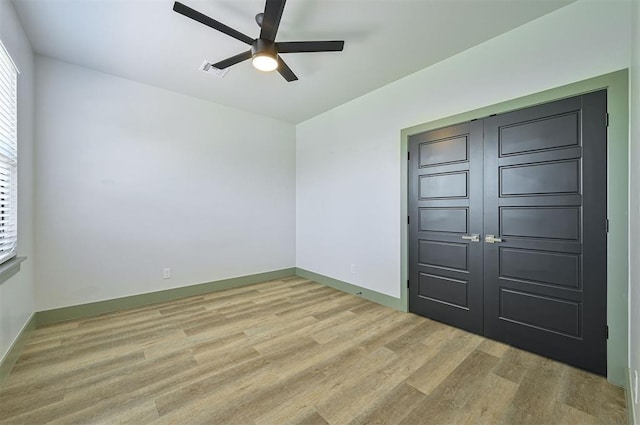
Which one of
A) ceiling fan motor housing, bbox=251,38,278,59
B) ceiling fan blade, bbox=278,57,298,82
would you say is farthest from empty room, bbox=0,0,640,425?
ceiling fan blade, bbox=278,57,298,82

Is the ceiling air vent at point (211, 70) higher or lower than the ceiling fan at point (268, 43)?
higher

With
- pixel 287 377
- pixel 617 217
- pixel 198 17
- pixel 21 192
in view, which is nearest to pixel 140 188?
pixel 21 192

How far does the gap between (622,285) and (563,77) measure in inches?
65.9

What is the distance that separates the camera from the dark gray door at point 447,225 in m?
2.67

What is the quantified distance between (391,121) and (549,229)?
2072 mm

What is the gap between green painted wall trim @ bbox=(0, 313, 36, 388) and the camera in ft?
6.19

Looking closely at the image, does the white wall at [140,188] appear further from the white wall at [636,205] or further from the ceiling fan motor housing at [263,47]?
the white wall at [636,205]

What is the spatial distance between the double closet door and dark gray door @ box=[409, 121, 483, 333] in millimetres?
11

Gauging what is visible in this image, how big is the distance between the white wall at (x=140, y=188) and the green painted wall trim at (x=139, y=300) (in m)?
0.07

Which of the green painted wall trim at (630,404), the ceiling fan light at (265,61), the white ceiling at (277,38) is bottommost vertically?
the green painted wall trim at (630,404)

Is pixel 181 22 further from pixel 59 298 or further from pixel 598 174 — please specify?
pixel 598 174

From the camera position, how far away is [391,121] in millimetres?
3420

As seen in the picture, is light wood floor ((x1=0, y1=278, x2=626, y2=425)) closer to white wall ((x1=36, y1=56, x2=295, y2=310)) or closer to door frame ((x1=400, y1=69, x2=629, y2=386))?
door frame ((x1=400, y1=69, x2=629, y2=386))

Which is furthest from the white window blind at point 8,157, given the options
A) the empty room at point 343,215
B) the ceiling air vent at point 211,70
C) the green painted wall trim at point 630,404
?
the green painted wall trim at point 630,404
